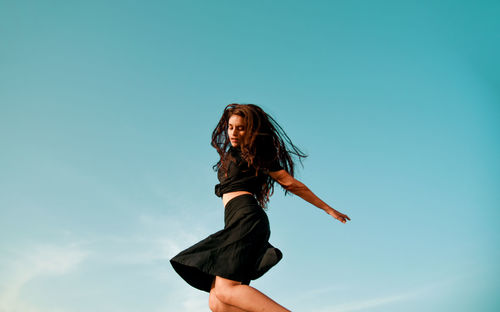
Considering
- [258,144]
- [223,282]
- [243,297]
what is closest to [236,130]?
[258,144]

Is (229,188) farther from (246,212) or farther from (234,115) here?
(234,115)

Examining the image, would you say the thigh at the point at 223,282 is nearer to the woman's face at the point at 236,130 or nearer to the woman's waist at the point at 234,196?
the woman's waist at the point at 234,196

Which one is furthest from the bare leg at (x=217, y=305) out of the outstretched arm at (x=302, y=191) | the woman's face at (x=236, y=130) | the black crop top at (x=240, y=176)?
the woman's face at (x=236, y=130)

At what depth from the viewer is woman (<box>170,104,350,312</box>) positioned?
12.5 feet

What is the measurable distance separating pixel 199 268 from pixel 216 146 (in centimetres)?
152

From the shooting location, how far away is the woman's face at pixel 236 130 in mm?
4434

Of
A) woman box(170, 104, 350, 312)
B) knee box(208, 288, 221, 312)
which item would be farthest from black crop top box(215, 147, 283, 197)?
knee box(208, 288, 221, 312)

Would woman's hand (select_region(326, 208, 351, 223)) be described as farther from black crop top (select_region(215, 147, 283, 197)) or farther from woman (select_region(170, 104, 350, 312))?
black crop top (select_region(215, 147, 283, 197))

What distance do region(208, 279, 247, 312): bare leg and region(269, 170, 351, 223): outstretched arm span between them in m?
1.21

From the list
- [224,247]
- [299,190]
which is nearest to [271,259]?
[224,247]

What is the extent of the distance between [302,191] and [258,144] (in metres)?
0.70

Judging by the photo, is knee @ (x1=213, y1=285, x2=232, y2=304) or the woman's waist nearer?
knee @ (x1=213, y1=285, x2=232, y2=304)

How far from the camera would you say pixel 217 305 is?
12.7ft

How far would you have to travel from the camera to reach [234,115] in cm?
455
